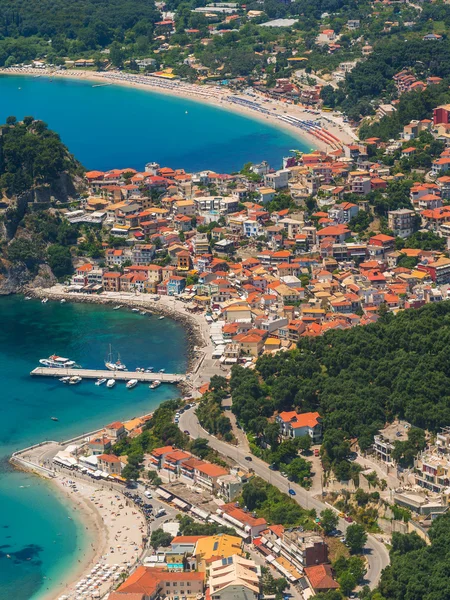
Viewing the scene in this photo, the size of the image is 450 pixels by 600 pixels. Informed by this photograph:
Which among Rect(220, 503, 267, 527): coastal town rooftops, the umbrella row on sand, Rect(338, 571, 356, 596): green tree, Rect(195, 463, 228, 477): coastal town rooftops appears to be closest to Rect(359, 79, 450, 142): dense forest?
Rect(195, 463, 228, 477): coastal town rooftops

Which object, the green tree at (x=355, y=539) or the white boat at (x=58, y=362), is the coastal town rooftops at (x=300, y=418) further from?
the white boat at (x=58, y=362)

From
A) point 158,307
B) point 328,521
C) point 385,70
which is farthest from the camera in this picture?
point 385,70

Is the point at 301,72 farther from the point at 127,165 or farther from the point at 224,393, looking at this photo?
the point at 224,393

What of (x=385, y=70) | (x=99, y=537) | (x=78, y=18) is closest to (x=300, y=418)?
(x=99, y=537)

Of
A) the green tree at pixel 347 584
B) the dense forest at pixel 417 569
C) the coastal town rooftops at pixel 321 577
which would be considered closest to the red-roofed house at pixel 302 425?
the dense forest at pixel 417 569

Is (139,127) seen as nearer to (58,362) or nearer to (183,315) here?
(183,315)

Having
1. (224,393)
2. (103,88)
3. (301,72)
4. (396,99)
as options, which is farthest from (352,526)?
(103,88)

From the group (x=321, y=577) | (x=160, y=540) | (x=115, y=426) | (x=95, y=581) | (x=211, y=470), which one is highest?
(x=115, y=426)
